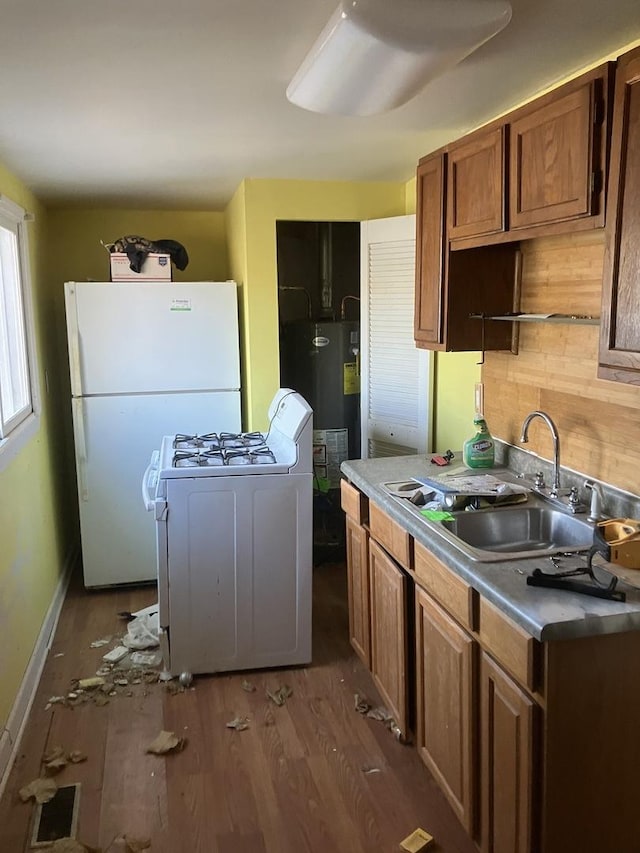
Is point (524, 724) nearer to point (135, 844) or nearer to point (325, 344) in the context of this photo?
point (135, 844)

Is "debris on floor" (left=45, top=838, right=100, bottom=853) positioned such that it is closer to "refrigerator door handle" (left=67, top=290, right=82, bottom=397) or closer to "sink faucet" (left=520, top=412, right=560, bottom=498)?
"sink faucet" (left=520, top=412, right=560, bottom=498)

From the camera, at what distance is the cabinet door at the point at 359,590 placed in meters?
2.74

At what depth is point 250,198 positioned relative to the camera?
3662mm

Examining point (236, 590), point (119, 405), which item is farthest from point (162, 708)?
point (119, 405)

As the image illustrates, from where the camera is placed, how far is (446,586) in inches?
78.2

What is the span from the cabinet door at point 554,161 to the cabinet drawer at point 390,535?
1011 millimetres

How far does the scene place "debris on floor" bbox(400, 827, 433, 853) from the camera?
201 centimetres

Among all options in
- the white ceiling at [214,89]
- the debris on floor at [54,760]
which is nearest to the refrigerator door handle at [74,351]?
the white ceiling at [214,89]

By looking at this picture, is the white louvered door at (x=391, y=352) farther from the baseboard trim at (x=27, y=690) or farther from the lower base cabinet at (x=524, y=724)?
the baseboard trim at (x=27, y=690)

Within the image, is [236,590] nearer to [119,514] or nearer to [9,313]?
[119,514]

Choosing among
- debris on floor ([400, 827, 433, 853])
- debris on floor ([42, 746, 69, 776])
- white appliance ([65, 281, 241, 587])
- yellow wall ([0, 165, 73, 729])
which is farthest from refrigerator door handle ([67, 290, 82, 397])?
debris on floor ([400, 827, 433, 853])

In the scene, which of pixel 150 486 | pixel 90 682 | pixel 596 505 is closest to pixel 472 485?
pixel 596 505

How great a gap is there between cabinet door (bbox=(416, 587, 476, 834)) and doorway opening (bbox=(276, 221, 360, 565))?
1.95 metres

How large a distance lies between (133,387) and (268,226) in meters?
1.10
